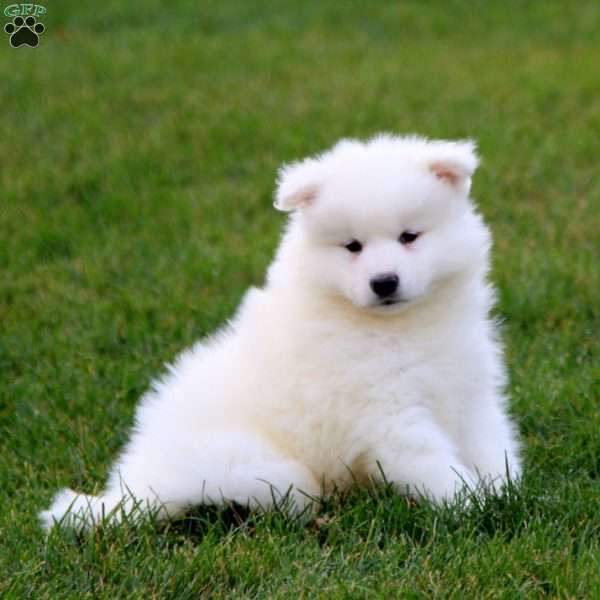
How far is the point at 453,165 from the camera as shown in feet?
12.6

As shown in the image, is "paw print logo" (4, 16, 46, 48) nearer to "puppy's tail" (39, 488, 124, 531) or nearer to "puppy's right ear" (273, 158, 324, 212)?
"puppy's right ear" (273, 158, 324, 212)

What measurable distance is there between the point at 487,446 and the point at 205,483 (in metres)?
1.00

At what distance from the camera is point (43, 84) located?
9.63 m

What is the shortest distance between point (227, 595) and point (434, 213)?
1.41m

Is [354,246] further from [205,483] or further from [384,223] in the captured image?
[205,483]

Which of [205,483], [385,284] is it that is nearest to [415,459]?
[385,284]

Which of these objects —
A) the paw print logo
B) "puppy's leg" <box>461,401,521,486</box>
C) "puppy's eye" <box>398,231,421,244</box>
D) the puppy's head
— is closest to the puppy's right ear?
the puppy's head

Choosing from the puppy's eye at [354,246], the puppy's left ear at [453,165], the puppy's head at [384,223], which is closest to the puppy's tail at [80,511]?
the puppy's head at [384,223]

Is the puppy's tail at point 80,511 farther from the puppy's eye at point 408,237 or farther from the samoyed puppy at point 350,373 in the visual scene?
the puppy's eye at point 408,237

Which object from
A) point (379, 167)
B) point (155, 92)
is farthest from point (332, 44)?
point (379, 167)

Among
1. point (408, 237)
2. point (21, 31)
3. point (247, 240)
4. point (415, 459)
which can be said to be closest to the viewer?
point (415, 459)

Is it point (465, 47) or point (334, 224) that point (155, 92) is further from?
point (334, 224)

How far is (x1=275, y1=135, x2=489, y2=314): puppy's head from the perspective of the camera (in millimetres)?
3691

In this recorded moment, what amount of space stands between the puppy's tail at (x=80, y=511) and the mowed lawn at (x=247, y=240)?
67 mm
